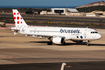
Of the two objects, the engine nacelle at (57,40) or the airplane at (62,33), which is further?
the airplane at (62,33)

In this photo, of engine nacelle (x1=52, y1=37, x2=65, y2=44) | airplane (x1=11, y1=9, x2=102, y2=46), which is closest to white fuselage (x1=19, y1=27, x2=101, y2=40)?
airplane (x1=11, y1=9, x2=102, y2=46)

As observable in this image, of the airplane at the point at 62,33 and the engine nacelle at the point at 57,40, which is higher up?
the airplane at the point at 62,33

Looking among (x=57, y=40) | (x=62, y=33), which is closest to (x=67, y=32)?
(x=62, y=33)

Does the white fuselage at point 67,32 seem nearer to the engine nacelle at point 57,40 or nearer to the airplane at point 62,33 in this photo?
the airplane at point 62,33

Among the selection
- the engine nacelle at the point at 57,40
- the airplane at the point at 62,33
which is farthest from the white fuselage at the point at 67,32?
the engine nacelle at the point at 57,40

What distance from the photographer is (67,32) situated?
49188mm

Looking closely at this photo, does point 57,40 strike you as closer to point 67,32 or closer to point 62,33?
point 62,33

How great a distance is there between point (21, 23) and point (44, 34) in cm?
699

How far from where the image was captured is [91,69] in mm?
27766

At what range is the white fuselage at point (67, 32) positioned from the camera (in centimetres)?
4775

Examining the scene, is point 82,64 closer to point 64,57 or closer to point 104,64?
point 104,64

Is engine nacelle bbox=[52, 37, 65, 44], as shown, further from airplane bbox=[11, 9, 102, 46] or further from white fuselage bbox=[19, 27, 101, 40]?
white fuselage bbox=[19, 27, 101, 40]

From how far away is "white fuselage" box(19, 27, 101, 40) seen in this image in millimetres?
47750

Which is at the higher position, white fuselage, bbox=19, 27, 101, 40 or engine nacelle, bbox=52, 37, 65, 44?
white fuselage, bbox=19, 27, 101, 40
